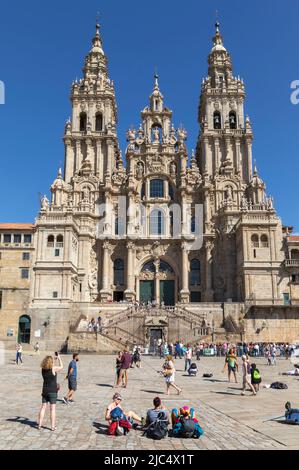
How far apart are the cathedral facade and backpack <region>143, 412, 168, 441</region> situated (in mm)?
36784

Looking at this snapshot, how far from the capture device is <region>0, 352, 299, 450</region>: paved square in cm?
981

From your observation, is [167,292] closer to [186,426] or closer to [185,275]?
[185,275]

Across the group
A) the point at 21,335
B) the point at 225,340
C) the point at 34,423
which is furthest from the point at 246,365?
the point at 21,335

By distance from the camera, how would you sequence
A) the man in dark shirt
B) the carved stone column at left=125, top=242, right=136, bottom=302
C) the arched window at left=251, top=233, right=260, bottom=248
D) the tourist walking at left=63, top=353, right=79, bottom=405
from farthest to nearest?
the carved stone column at left=125, top=242, right=136, bottom=302 → the arched window at left=251, top=233, right=260, bottom=248 → the man in dark shirt → the tourist walking at left=63, top=353, right=79, bottom=405

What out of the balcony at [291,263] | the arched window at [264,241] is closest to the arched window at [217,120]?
the arched window at [264,241]

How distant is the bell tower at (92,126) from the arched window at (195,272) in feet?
55.5

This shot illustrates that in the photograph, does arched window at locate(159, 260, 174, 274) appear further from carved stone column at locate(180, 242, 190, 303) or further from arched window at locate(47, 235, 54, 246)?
arched window at locate(47, 235, 54, 246)

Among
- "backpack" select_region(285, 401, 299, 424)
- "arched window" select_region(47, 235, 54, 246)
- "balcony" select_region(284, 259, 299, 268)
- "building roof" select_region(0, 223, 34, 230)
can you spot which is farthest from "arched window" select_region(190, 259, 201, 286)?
"backpack" select_region(285, 401, 299, 424)

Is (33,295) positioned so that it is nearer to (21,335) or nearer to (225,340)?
(21,335)

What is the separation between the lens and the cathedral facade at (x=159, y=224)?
51219 mm

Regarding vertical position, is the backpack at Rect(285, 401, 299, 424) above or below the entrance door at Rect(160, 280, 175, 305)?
below

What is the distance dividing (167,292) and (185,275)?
148 inches

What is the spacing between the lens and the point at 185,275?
57.8m

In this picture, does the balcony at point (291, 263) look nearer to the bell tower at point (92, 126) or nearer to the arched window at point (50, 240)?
the bell tower at point (92, 126)
